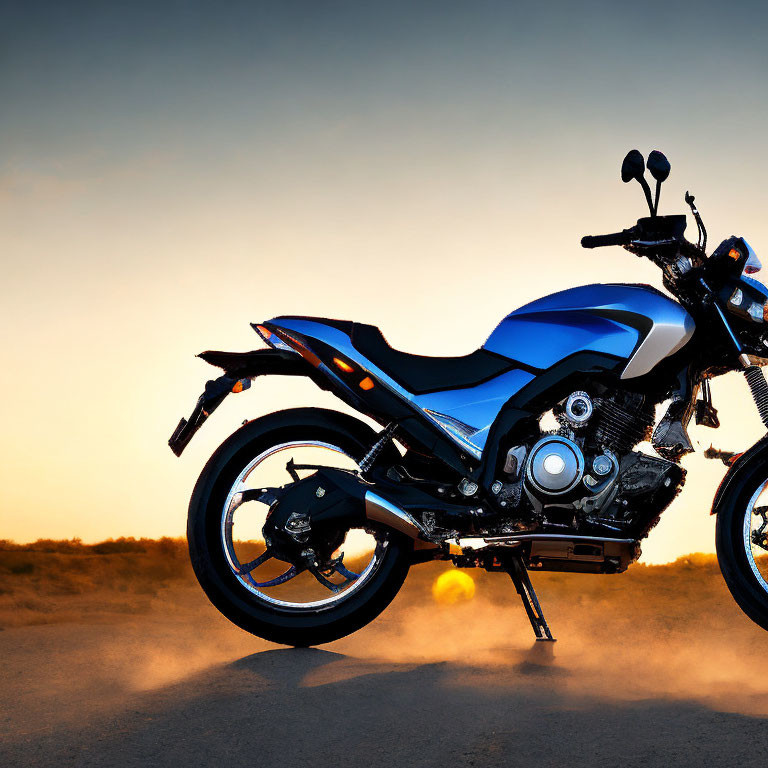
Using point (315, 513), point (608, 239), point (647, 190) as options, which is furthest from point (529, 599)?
point (647, 190)

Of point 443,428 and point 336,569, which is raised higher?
point 443,428

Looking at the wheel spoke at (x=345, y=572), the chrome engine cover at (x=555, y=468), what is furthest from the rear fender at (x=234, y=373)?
the chrome engine cover at (x=555, y=468)

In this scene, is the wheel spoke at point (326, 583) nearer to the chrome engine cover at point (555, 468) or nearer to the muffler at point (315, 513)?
the muffler at point (315, 513)

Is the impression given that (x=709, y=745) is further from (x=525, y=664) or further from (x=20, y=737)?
(x=20, y=737)

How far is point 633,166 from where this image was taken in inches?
158

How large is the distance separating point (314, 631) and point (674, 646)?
2091 millimetres

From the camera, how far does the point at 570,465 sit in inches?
155

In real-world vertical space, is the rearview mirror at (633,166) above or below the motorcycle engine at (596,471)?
above

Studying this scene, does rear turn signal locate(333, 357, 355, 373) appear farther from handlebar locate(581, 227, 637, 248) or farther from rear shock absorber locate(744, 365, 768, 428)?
rear shock absorber locate(744, 365, 768, 428)

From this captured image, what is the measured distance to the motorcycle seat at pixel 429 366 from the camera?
13.7 feet

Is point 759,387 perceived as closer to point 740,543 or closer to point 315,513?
point 740,543

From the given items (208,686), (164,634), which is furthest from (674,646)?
(164,634)

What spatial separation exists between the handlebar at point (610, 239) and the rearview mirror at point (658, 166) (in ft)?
1.22

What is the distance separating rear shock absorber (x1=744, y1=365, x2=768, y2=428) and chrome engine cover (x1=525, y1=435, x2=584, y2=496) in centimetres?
103
